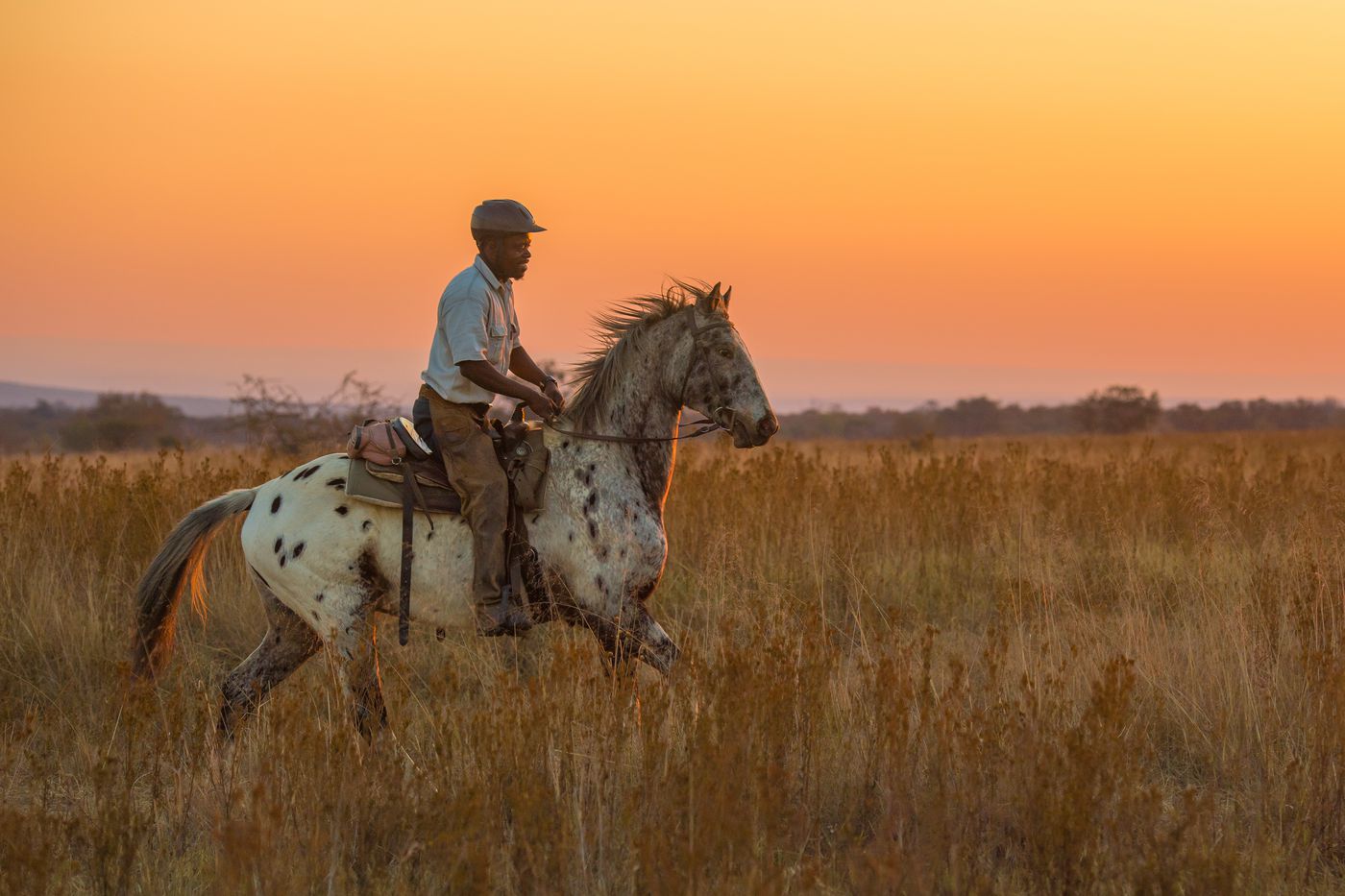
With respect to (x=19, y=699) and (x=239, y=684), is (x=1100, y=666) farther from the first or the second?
(x=19, y=699)

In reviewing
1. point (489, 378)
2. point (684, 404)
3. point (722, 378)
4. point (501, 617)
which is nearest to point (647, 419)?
point (684, 404)

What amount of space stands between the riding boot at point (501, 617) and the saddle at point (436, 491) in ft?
0.18

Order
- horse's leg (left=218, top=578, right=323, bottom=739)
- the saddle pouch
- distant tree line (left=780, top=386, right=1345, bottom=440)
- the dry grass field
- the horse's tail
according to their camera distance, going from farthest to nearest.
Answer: distant tree line (left=780, top=386, right=1345, bottom=440) → the horse's tail → horse's leg (left=218, top=578, right=323, bottom=739) → the saddle pouch → the dry grass field

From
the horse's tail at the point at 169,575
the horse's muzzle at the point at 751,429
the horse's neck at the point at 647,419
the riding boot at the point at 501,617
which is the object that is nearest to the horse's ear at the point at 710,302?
the horse's neck at the point at 647,419

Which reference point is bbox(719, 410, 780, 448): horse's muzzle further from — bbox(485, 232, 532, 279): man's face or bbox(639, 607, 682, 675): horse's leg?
bbox(485, 232, 532, 279): man's face

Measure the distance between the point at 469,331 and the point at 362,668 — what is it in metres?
1.64

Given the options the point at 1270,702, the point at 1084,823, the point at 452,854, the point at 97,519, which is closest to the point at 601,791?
the point at 452,854

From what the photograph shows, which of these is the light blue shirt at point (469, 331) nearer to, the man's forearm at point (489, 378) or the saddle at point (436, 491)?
the man's forearm at point (489, 378)

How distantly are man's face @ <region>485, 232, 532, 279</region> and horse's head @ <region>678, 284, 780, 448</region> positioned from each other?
0.87m

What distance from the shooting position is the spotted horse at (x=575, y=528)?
19.6 ft

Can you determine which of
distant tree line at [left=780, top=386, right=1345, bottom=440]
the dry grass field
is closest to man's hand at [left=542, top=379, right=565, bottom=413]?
the dry grass field

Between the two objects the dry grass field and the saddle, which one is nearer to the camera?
the dry grass field

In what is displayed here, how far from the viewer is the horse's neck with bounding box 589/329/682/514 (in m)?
6.27

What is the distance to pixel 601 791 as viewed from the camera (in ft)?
15.7
